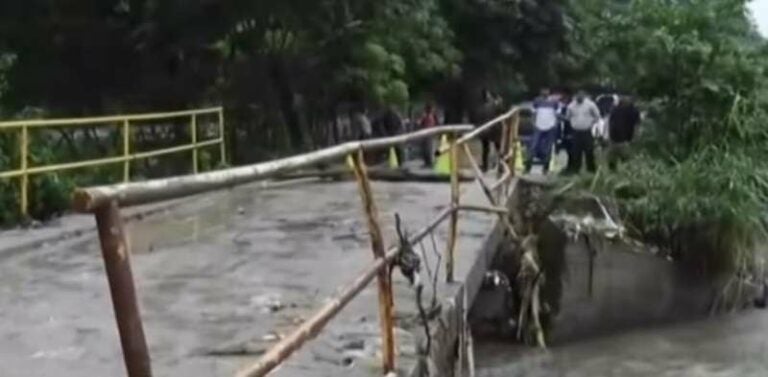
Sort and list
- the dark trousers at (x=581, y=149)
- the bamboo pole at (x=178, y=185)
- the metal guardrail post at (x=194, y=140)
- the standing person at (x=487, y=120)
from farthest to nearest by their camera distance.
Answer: the dark trousers at (x=581, y=149), the standing person at (x=487, y=120), the metal guardrail post at (x=194, y=140), the bamboo pole at (x=178, y=185)

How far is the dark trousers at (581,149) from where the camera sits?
63.5 feet

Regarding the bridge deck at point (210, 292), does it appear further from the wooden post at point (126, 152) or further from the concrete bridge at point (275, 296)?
the wooden post at point (126, 152)

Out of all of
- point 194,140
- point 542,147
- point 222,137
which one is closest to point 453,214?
point 194,140

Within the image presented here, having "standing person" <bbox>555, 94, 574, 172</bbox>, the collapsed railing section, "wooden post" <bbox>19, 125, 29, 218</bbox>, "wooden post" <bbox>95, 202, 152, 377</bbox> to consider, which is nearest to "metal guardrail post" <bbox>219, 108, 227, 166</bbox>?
"standing person" <bbox>555, 94, 574, 172</bbox>

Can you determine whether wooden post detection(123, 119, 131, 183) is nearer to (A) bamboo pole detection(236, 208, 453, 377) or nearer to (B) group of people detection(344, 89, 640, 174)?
(B) group of people detection(344, 89, 640, 174)

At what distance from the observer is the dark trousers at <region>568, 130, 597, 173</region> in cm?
1934

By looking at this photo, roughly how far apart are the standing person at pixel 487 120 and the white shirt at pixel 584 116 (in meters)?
1.13

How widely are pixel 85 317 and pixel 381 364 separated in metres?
2.18

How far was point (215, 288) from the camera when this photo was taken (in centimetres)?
818

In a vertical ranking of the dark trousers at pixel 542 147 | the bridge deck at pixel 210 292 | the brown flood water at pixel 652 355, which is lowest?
the brown flood water at pixel 652 355

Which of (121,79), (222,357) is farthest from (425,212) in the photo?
(121,79)

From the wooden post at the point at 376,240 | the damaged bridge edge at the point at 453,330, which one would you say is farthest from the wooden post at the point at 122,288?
the damaged bridge edge at the point at 453,330

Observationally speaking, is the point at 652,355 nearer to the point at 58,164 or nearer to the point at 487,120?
the point at 58,164

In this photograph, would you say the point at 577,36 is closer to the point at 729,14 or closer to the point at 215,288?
the point at 729,14
